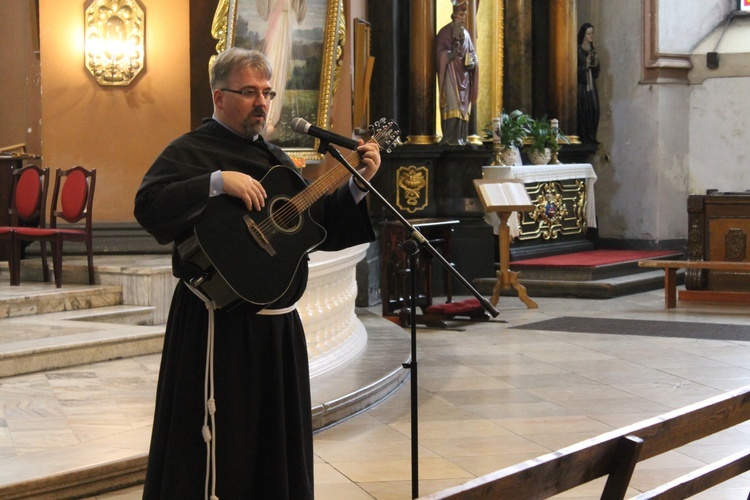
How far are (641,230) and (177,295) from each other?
11335 mm

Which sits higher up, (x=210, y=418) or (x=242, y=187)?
(x=242, y=187)

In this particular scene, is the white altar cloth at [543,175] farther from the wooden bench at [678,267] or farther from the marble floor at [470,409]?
the marble floor at [470,409]

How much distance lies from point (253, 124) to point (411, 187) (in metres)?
7.97

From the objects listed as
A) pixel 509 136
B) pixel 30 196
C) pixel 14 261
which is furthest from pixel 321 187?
pixel 509 136

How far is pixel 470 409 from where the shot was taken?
225 inches

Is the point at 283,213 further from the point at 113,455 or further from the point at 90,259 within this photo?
the point at 90,259

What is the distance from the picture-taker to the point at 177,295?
3.11m

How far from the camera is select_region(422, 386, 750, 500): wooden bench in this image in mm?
2000

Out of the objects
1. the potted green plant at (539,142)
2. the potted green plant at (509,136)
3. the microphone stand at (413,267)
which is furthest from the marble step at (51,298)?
the potted green plant at (539,142)

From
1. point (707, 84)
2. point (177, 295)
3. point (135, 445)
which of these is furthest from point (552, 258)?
point (177, 295)

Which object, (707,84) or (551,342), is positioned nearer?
(551,342)

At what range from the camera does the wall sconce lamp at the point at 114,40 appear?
9.34 m

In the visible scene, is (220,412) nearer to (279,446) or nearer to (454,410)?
(279,446)

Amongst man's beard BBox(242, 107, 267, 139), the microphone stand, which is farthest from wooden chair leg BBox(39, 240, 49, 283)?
man's beard BBox(242, 107, 267, 139)
